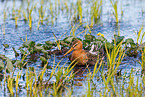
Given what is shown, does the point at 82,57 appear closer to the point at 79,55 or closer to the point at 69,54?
the point at 79,55

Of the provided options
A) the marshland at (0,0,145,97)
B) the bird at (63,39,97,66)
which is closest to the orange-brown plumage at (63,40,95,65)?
the bird at (63,39,97,66)

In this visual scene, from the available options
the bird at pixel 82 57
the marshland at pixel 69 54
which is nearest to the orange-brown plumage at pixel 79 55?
the bird at pixel 82 57

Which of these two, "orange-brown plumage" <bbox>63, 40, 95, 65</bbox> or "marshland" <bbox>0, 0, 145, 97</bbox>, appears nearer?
"marshland" <bbox>0, 0, 145, 97</bbox>

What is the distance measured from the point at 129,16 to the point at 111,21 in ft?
2.67

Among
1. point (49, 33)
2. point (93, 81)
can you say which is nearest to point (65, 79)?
point (93, 81)

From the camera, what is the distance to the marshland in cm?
422

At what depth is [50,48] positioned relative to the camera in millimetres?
5891

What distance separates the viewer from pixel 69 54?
6062 millimetres

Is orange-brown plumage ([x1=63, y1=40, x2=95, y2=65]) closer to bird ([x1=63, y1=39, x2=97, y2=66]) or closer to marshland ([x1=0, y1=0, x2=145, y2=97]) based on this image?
bird ([x1=63, y1=39, x2=97, y2=66])

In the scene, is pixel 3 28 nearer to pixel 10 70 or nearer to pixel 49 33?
pixel 49 33

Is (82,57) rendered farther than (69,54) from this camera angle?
No

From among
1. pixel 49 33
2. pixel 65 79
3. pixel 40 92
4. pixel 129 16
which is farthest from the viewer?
pixel 129 16

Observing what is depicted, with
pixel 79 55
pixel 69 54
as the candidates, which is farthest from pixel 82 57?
pixel 69 54

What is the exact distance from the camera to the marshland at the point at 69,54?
4.22m
